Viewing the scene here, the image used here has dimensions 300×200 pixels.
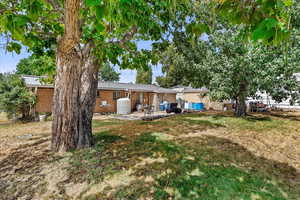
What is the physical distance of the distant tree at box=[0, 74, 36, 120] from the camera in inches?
405

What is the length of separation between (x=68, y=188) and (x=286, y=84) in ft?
41.9

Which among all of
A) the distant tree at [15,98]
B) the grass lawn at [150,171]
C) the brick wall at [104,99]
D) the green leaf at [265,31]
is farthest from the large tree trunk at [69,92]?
the brick wall at [104,99]

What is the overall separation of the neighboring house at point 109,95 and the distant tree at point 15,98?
1.16 metres

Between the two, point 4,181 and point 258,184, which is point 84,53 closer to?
point 4,181

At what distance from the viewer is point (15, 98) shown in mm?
10453

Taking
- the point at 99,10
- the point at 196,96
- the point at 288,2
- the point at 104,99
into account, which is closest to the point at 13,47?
the point at 99,10

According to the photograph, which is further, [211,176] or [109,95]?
[109,95]

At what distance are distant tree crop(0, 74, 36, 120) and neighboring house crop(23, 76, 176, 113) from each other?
3.82ft

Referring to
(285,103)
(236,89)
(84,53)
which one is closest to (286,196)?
(84,53)

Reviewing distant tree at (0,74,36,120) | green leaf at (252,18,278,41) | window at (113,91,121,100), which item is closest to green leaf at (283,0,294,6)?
green leaf at (252,18,278,41)

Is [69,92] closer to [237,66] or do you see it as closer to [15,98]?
[237,66]

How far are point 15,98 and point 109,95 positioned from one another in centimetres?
796

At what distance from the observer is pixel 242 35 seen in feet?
5.77

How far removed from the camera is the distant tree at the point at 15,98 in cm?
1028
